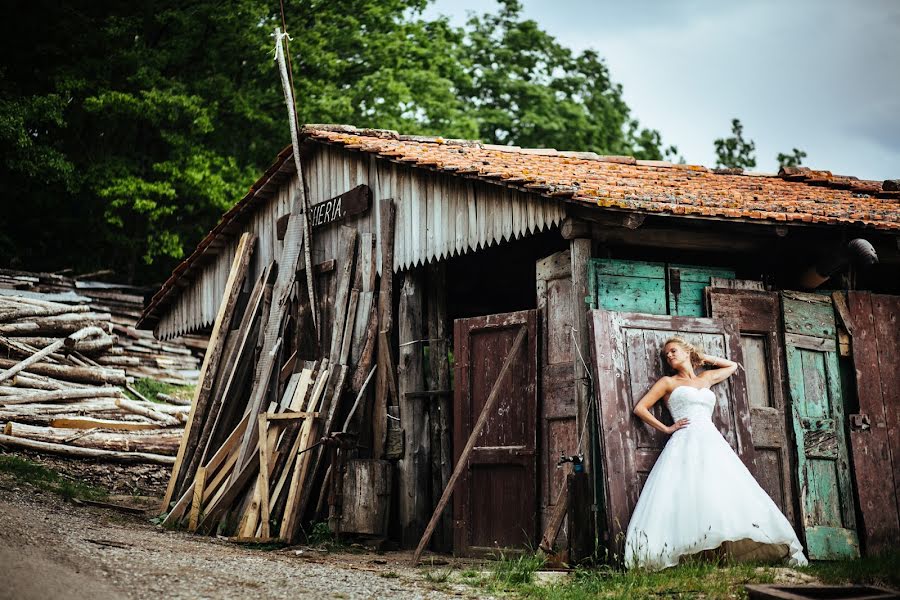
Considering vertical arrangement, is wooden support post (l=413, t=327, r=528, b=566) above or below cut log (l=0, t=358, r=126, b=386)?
below

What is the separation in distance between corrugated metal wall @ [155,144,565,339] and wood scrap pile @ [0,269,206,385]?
13.8 ft

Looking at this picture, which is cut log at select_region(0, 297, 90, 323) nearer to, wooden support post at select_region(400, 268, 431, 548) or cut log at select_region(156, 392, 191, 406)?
cut log at select_region(156, 392, 191, 406)

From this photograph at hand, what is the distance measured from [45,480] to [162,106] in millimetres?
11139

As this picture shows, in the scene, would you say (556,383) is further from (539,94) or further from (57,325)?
(539,94)

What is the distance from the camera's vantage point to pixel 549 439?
887cm

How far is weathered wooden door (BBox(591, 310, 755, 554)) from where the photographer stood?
8.03m

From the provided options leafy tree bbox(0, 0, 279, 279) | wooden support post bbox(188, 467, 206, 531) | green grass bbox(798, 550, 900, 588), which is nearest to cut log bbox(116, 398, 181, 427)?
wooden support post bbox(188, 467, 206, 531)

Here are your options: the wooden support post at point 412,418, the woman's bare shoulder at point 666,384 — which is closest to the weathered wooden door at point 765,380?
the woman's bare shoulder at point 666,384

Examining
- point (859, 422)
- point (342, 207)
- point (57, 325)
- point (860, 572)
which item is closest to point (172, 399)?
point (57, 325)

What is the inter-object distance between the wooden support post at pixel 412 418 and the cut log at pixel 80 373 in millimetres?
7567

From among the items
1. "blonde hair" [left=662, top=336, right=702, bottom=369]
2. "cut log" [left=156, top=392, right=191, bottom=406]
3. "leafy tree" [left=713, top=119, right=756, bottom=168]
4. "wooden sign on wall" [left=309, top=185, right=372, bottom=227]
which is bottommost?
"blonde hair" [left=662, top=336, right=702, bottom=369]

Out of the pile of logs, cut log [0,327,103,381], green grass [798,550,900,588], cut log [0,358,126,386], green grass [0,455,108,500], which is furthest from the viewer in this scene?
cut log [0,358,126,386]

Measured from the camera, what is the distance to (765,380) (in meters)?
9.10

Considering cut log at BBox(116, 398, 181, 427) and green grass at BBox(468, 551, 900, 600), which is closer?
green grass at BBox(468, 551, 900, 600)
